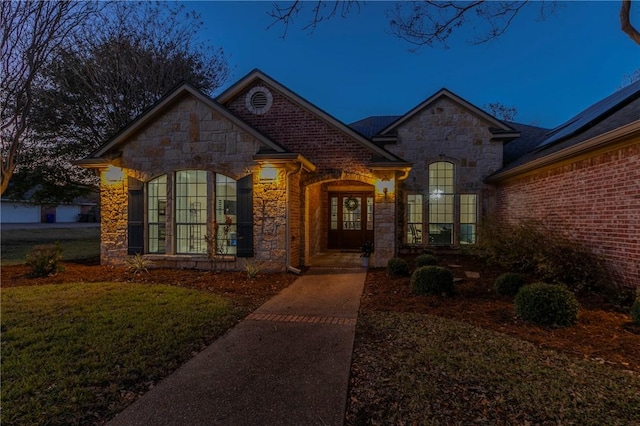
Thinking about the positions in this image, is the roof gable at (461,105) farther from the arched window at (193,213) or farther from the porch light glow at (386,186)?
the arched window at (193,213)

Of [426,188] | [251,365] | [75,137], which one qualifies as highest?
[75,137]

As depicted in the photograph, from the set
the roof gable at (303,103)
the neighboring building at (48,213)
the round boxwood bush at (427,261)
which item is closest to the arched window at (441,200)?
the roof gable at (303,103)

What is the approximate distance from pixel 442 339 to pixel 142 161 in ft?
28.2

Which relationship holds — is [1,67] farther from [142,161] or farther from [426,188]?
[426,188]

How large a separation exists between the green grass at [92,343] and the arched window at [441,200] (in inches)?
355

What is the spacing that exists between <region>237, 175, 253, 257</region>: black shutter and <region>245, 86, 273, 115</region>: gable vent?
10.2ft

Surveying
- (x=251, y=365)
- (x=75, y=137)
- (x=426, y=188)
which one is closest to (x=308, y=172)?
(x=426, y=188)

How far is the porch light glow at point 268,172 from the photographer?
27.3ft

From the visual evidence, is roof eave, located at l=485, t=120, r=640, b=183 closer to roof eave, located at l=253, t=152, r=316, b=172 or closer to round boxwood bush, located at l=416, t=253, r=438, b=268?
round boxwood bush, located at l=416, t=253, r=438, b=268

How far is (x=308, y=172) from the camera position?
9.91m

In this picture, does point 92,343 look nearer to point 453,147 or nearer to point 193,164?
point 193,164

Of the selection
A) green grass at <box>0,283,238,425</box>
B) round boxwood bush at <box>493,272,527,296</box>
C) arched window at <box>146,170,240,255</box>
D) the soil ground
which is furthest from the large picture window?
green grass at <box>0,283,238,425</box>

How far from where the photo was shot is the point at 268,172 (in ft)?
27.4

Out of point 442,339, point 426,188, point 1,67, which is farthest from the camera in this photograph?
point 426,188
